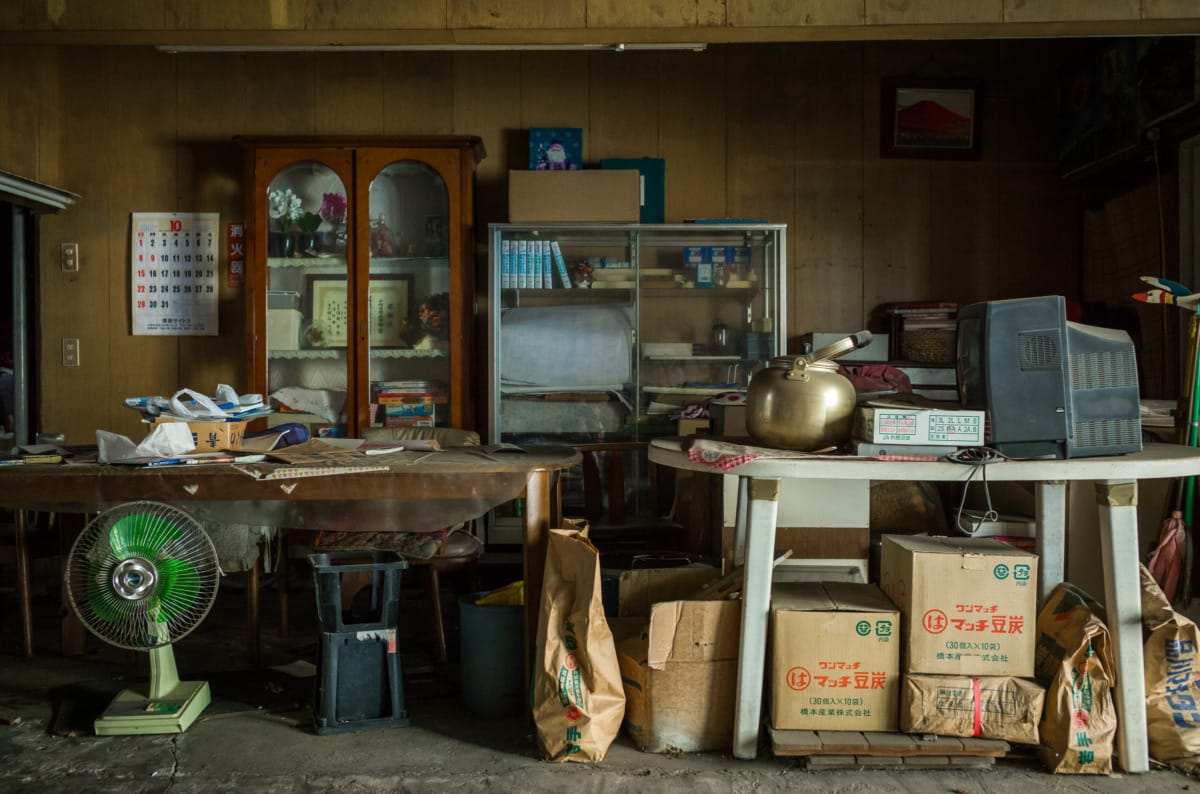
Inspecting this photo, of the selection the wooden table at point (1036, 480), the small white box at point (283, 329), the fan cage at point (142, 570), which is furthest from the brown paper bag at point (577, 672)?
the small white box at point (283, 329)

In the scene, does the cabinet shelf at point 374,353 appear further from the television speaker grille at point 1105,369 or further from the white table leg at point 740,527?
the television speaker grille at point 1105,369

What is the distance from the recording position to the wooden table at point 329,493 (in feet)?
7.47

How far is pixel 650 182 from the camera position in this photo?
14.1ft

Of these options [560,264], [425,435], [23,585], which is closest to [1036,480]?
[425,435]

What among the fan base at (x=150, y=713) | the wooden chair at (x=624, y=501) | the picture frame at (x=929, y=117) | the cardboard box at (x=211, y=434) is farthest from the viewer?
the picture frame at (x=929, y=117)

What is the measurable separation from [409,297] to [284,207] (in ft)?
2.25

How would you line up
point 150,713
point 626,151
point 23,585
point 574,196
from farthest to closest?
point 626,151
point 574,196
point 23,585
point 150,713

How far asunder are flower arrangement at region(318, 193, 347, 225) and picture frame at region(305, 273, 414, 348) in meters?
0.27

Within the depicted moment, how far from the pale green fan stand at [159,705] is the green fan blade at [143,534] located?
0.67 feet

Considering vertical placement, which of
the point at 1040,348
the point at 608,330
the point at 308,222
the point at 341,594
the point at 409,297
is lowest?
the point at 341,594

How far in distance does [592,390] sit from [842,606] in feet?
7.15

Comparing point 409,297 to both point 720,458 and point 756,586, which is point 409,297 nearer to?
point 720,458

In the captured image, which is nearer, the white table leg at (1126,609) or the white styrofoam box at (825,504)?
the white table leg at (1126,609)

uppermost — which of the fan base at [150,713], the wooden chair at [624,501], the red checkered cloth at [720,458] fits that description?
the red checkered cloth at [720,458]
